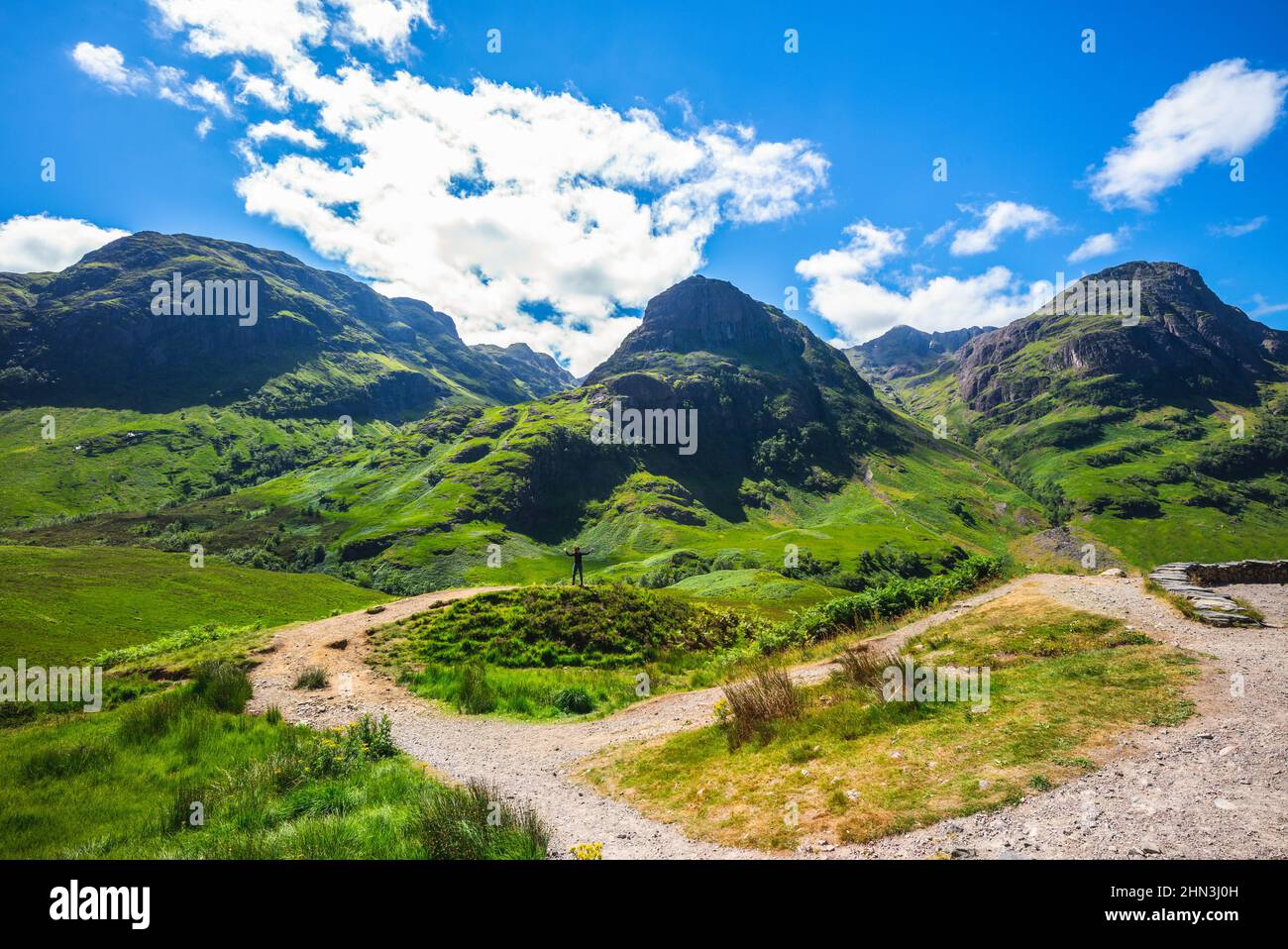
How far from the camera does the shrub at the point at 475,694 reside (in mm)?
20719

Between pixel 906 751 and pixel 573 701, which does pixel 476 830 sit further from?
pixel 573 701

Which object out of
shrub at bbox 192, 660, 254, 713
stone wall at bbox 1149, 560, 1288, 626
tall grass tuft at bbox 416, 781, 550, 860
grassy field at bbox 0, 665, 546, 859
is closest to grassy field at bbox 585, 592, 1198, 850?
tall grass tuft at bbox 416, 781, 550, 860

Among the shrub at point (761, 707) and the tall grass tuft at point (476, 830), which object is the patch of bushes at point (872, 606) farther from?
the tall grass tuft at point (476, 830)

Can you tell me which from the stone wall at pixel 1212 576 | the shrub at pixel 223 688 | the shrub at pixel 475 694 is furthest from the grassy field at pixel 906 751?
the shrub at pixel 223 688

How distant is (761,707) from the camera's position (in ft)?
45.7

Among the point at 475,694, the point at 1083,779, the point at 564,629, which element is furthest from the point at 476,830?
the point at 564,629

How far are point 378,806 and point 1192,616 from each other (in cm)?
2282

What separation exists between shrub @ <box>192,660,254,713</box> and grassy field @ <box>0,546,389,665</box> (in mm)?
28237

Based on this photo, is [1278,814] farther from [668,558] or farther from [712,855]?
[668,558]

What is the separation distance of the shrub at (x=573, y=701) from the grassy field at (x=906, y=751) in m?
6.39

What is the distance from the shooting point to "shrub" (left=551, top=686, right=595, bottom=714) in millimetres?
20906

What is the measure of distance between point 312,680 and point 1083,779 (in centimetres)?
2592

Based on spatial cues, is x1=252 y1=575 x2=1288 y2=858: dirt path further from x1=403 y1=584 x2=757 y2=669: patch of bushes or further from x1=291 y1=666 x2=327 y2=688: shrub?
x1=403 y1=584 x2=757 y2=669: patch of bushes
